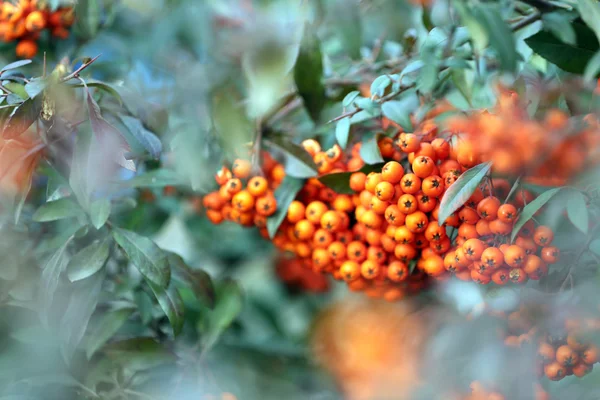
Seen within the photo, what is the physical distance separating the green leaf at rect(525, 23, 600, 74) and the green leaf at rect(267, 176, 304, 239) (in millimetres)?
504

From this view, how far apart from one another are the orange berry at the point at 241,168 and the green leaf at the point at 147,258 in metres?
0.22

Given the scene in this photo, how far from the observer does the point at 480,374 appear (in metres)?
0.97

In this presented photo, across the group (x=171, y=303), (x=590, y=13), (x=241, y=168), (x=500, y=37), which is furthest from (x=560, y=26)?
(x=171, y=303)

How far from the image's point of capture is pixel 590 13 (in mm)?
865

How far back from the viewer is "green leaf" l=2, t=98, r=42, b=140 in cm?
92

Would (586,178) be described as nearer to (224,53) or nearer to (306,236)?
(306,236)

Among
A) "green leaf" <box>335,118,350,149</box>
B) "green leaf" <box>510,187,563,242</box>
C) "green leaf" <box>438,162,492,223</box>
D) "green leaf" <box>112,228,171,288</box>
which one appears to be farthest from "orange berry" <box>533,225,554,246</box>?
"green leaf" <box>112,228,171,288</box>

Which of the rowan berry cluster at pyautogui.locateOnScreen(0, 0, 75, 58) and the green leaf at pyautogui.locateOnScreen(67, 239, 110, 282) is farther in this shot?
the rowan berry cluster at pyautogui.locateOnScreen(0, 0, 75, 58)

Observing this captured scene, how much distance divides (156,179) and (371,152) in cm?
48

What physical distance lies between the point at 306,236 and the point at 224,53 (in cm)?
66

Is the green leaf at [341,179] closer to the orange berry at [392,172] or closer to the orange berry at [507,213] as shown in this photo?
the orange berry at [392,172]

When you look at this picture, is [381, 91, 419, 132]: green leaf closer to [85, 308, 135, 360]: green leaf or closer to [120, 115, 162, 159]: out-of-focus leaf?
[120, 115, 162, 159]: out-of-focus leaf

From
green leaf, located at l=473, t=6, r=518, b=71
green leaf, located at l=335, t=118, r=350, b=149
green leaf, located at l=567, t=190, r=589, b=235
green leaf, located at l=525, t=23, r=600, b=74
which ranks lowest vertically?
green leaf, located at l=335, t=118, r=350, b=149

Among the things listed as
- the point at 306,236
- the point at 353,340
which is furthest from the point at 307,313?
the point at 306,236
